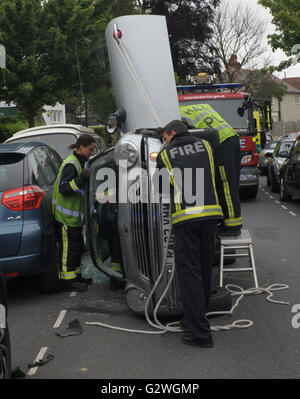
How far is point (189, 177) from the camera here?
5.01 meters

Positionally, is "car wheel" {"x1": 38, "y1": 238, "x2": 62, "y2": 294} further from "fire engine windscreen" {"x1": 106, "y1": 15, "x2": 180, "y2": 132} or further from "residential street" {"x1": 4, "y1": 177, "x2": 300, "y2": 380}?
"fire engine windscreen" {"x1": 106, "y1": 15, "x2": 180, "y2": 132}

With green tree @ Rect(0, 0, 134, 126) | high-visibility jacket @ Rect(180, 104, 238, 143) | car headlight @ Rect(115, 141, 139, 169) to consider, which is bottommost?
car headlight @ Rect(115, 141, 139, 169)

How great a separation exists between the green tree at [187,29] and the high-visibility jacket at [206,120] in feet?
100

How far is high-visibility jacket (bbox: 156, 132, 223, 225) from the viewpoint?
4.99 m

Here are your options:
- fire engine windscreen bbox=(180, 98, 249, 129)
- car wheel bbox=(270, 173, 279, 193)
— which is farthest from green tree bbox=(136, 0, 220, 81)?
fire engine windscreen bbox=(180, 98, 249, 129)

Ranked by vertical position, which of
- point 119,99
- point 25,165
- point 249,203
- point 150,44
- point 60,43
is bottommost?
point 249,203

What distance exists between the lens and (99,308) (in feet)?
20.6

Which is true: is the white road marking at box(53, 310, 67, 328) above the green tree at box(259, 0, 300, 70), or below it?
below

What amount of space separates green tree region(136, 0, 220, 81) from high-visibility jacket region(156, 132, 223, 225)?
109 ft

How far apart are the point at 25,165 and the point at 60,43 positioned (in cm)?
1277

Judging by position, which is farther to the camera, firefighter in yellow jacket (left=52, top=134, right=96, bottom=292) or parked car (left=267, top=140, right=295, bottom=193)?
parked car (left=267, top=140, right=295, bottom=193)

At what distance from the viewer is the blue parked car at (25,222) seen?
6.24 metres
